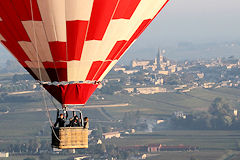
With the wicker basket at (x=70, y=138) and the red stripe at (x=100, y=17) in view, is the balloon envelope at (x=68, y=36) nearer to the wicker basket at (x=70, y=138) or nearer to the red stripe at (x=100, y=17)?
the red stripe at (x=100, y=17)

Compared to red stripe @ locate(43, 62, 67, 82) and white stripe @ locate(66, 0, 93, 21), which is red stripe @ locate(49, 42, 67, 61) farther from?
white stripe @ locate(66, 0, 93, 21)

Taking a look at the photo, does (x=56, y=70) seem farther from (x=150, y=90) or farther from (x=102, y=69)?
(x=150, y=90)

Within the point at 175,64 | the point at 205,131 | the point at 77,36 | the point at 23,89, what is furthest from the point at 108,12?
the point at 175,64

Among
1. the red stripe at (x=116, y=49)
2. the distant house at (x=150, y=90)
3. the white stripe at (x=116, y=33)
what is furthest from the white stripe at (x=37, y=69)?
the distant house at (x=150, y=90)

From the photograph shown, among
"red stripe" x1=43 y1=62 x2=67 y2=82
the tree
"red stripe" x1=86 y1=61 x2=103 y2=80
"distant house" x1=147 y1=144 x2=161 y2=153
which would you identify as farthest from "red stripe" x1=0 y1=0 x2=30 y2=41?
"distant house" x1=147 y1=144 x2=161 y2=153

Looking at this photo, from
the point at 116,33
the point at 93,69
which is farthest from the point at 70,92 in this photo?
the point at 116,33

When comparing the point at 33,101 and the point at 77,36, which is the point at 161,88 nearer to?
the point at 33,101
